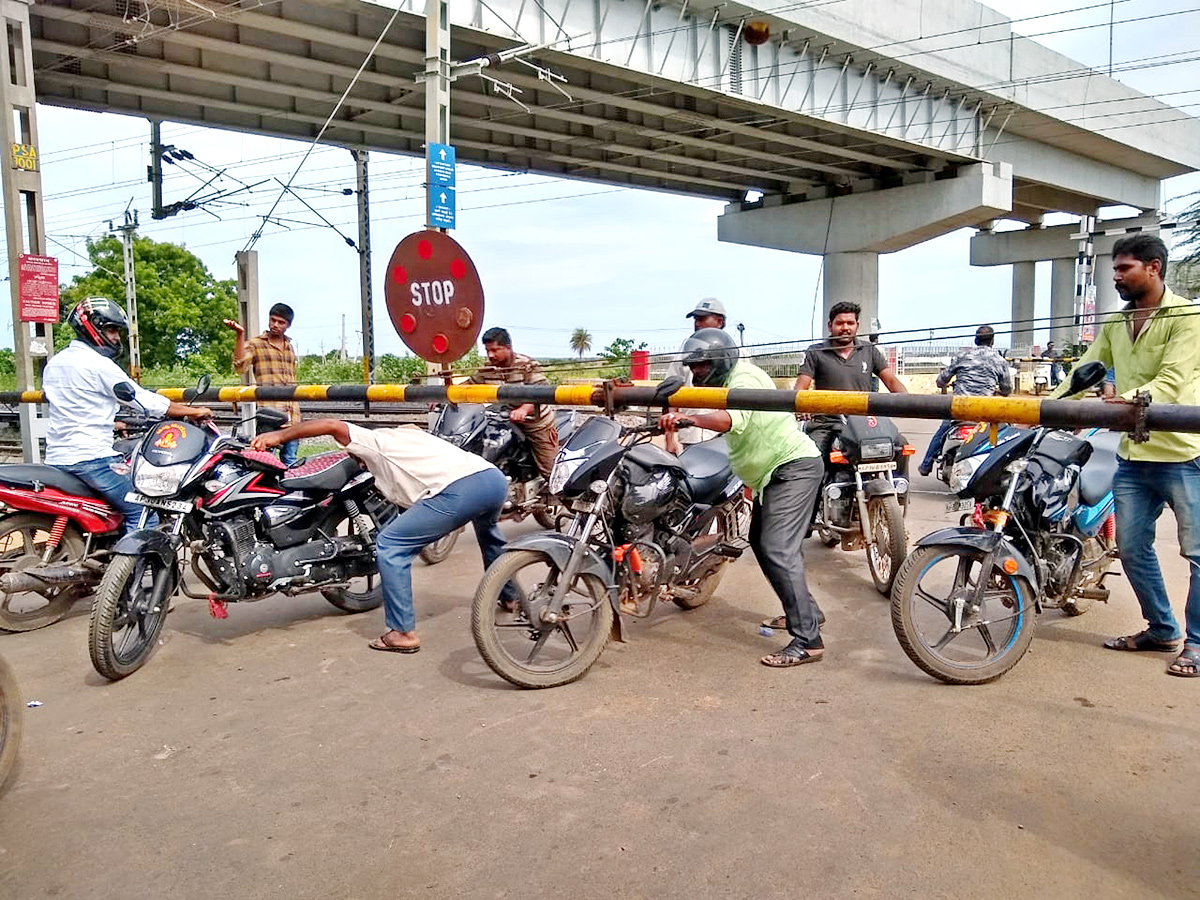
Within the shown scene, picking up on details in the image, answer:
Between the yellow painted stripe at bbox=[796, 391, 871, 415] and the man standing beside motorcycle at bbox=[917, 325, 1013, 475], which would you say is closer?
the yellow painted stripe at bbox=[796, 391, 871, 415]

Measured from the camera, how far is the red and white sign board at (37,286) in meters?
10.3

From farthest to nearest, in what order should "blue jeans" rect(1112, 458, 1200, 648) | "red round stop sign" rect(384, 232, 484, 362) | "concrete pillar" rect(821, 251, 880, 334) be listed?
"concrete pillar" rect(821, 251, 880, 334), "red round stop sign" rect(384, 232, 484, 362), "blue jeans" rect(1112, 458, 1200, 648)

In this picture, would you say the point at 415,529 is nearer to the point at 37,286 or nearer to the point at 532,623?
the point at 532,623

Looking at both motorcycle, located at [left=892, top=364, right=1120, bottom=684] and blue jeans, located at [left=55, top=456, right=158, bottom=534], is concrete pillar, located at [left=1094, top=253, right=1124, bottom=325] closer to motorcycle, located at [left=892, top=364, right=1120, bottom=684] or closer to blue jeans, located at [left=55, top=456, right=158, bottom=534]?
motorcycle, located at [left=892, top=364, right=1120, bottom=684]

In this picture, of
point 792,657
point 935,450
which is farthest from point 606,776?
point 935,450

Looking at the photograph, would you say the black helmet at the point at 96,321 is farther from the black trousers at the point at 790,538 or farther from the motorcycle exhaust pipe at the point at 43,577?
the black trousers at the point at 790,538

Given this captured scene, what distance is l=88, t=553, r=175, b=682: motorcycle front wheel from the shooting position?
167 inches

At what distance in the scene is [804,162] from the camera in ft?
84.7

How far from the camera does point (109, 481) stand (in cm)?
542

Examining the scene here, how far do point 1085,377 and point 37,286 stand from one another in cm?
1047

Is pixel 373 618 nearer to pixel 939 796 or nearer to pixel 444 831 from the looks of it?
pixel 444 831

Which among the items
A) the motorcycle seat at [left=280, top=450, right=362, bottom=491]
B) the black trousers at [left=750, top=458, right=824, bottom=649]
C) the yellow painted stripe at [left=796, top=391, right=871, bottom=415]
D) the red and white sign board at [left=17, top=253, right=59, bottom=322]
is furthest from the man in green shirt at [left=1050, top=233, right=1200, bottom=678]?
the red and white sign board at [left=17, top=253, right=59, bottom=322]

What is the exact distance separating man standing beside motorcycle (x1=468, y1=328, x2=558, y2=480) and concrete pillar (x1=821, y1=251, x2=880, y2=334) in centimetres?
2343

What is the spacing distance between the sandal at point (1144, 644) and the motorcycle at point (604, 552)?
6.21ft
